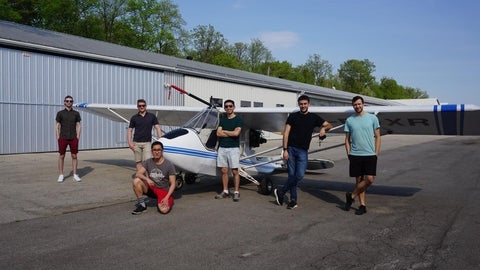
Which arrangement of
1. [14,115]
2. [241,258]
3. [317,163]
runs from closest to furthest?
1. [241,258]
2. [317,163]
3. [14,115]

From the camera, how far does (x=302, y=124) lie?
7207 mm

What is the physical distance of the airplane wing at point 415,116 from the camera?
6.98 meters

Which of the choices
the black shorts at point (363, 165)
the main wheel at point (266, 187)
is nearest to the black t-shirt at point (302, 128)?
the black shorts at point (363, 165)

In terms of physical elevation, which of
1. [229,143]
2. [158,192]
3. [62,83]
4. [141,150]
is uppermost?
[62,83]

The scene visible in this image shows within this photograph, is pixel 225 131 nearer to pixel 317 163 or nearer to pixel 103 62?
pixel 317 163

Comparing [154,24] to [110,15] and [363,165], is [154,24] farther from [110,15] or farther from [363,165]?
[363,165]

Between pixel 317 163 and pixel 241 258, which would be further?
pixel 317 163

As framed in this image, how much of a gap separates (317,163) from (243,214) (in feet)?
12.9

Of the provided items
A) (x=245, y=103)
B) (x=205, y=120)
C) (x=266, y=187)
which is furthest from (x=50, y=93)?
(x=245, y=103)

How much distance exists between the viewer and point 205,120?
27.8 feet


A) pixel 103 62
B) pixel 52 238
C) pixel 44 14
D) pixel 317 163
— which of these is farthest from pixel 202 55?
pixel 52 238

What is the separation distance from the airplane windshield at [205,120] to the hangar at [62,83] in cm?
720

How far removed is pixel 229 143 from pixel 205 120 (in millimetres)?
843

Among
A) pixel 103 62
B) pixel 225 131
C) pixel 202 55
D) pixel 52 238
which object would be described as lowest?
pixel 52 238
